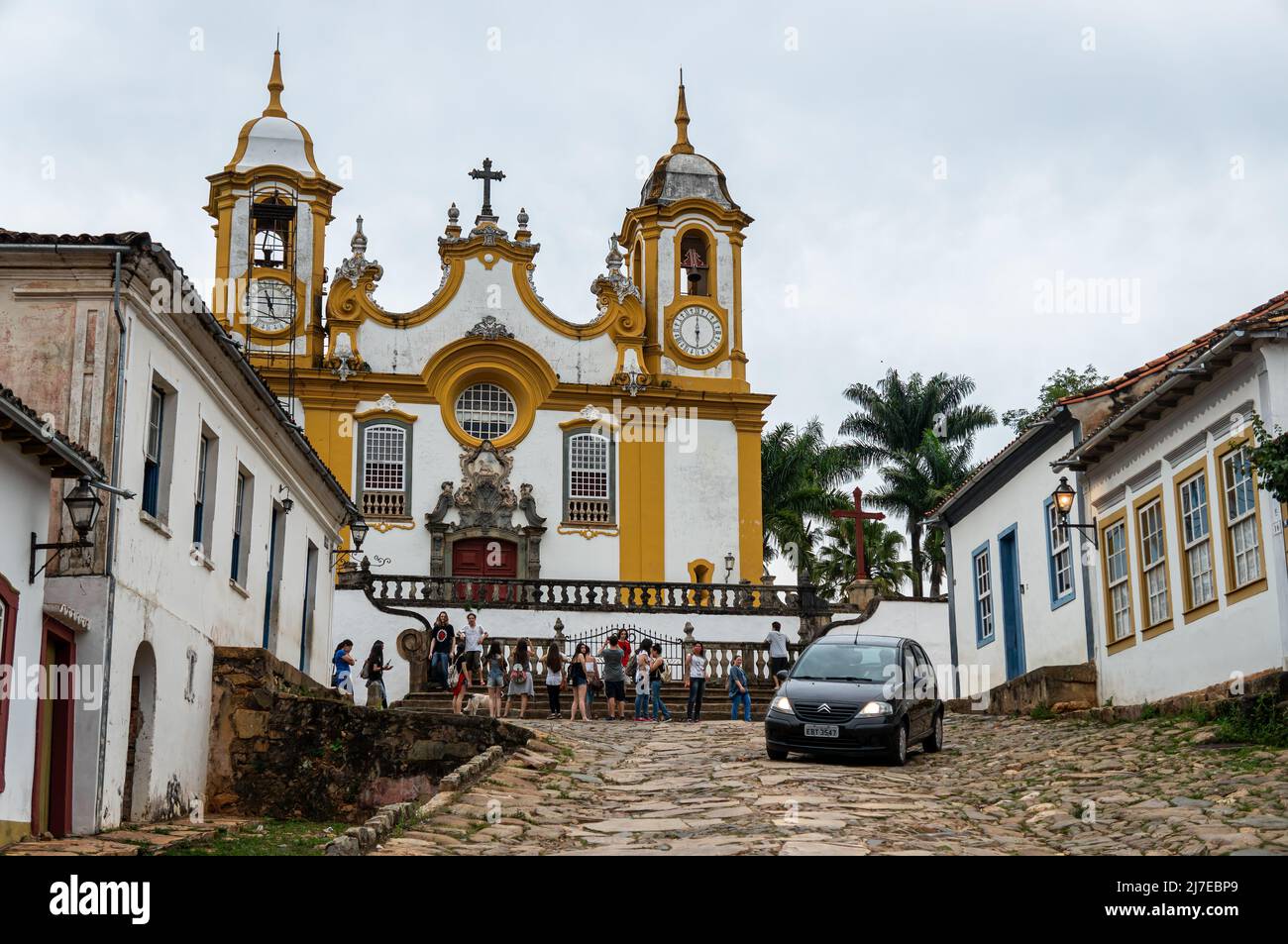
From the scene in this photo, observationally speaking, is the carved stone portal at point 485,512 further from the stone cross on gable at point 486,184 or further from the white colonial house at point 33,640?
the white colonial house at point 33,640

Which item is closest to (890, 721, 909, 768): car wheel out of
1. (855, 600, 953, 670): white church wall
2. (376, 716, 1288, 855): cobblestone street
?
(376, 716, 1288, 855): cobblestone street

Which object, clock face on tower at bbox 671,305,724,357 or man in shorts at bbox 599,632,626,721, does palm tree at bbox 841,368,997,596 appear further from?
man in shorts at bbox 599,632,626,721

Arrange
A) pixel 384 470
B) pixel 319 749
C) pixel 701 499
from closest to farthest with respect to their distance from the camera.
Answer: pixel 319 749 → pixel 384 470 → pixel 701 499

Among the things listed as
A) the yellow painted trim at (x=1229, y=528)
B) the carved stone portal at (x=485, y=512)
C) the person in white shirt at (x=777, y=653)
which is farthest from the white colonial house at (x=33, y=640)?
the carved stone portal at (x=485, y=512)

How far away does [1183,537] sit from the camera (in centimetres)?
1909

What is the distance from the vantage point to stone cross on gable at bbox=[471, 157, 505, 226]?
1646 inches

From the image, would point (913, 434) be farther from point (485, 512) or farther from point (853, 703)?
point (853, 703)

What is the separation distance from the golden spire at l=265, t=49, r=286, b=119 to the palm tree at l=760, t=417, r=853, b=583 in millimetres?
Answer: 17729

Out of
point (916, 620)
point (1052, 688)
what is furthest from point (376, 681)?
point (916, 620)

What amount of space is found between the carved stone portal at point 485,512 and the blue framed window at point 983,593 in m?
13.1

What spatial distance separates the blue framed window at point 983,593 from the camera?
88.8 ft

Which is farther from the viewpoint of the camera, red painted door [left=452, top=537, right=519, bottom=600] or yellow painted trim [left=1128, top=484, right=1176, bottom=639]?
red painted door [left=452, top=537, right=519, bottom=600]

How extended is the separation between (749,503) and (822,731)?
23.0 metres

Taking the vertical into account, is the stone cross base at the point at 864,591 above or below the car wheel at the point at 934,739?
above
